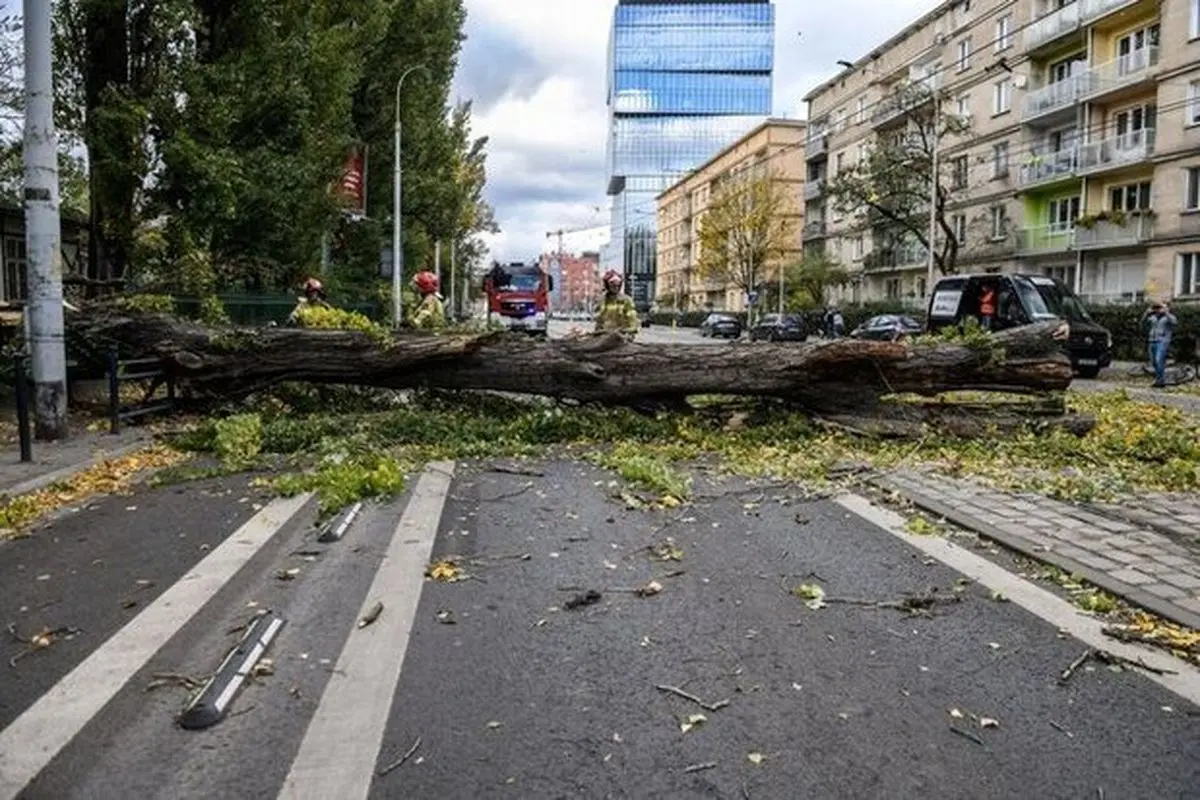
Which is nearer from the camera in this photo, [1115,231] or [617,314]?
[617,314]

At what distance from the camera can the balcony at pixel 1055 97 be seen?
39.7 meters

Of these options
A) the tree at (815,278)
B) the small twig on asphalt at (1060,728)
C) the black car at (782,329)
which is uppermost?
the tree at (815,278)

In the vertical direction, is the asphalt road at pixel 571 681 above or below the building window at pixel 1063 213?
below

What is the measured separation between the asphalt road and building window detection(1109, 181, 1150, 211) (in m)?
37.1

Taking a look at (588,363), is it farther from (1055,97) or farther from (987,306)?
(1055,97)

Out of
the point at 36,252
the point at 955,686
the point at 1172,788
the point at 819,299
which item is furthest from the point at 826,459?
the point at 819,299

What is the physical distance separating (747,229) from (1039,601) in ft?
205

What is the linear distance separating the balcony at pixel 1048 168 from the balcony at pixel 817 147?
23.3 metres

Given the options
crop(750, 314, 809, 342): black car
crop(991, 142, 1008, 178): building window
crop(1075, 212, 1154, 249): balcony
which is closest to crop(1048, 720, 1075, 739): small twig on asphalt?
crop(1075, 212, 1154, 249): balcony

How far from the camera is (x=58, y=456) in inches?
357

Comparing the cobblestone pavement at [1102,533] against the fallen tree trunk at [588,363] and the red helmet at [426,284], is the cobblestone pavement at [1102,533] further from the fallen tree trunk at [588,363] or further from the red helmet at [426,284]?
the red helmet at [426,284]

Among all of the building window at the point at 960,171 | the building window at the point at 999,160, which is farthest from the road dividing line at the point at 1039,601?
the building window at the point at 960,171

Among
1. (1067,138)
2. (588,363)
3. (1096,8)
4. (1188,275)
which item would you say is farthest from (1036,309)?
(1067,138)

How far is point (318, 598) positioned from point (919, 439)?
673 centimetres
